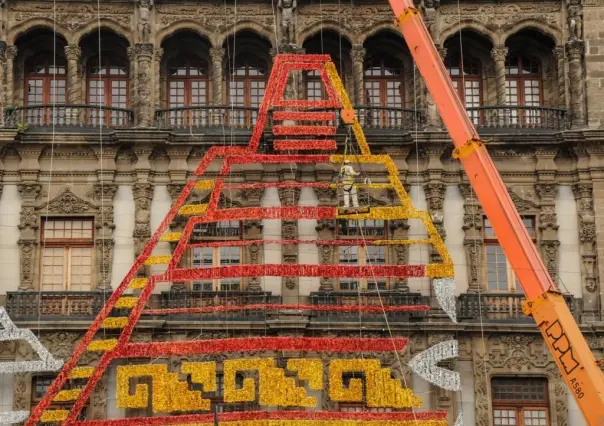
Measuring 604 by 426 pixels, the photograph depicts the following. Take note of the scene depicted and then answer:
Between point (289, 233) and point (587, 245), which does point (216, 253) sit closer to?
point (289, 233)

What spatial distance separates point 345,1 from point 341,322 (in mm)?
9196

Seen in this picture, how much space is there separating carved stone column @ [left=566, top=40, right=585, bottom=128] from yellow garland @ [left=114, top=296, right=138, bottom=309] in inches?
506

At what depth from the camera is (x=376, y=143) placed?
32.5m

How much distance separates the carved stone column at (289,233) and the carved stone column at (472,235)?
4.56m

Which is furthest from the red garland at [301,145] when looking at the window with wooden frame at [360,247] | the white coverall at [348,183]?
the window with wooden frame at [360,247]

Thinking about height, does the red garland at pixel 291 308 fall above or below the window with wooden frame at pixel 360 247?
below

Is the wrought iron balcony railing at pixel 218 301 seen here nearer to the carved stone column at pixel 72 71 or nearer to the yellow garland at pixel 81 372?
the yellow garland at pixel 81 372

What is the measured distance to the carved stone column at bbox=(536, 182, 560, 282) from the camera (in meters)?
32.1

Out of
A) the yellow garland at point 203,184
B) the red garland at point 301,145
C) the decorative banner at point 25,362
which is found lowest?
the decorative banner at point 25,362

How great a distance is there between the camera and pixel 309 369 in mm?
30281

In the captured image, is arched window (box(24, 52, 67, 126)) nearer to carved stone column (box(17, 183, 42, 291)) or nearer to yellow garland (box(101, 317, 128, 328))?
carved stone column (box(17, 183, 42, 291))

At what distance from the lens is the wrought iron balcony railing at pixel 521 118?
33.1 m

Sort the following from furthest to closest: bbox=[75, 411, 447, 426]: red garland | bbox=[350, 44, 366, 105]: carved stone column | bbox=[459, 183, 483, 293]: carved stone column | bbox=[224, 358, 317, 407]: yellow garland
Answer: bbox=[350, 44, 366, 105]: carved stone column < bbox=[459, 183, 483, 293]: carved stone column < bbox=[224, 358, 317, 407]: yellow garland < bbox=[75, 411, 447, 426]: red garland

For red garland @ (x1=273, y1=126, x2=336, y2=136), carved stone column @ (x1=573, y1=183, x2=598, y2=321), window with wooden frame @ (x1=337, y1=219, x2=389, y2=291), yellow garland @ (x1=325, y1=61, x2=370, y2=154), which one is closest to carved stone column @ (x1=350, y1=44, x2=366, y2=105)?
yellow garland @ (x1=325, y1=61, x2=370, y2=154)
